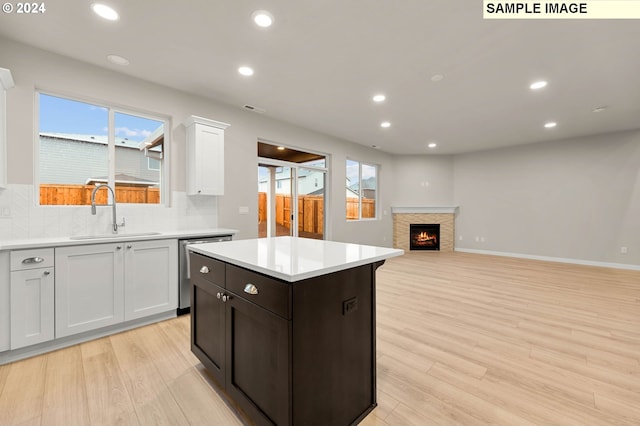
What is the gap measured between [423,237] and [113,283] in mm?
7303

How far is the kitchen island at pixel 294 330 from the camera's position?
1.18 m

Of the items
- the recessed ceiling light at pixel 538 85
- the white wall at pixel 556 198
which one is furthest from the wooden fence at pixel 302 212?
the white wall at pixel 556 198

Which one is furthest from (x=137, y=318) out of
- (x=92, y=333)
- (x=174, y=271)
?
(x=174, y=271)

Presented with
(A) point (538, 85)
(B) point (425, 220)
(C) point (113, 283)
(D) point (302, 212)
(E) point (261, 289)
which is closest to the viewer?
(E) point (261, 289)

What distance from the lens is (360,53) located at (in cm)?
272

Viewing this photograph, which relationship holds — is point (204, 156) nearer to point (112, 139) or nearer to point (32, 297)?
point (112, 139)

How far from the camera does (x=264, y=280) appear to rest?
1271 millimetres

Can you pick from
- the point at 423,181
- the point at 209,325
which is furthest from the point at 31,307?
the point at 423,181

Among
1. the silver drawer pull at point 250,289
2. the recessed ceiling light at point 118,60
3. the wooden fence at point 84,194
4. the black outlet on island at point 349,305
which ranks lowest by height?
the black outlet on island at point 349,305

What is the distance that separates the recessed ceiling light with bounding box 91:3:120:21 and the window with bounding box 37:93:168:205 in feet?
3.97

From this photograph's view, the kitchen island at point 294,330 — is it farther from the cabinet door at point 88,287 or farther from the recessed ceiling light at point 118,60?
the recessed ceiling light at point 118,60

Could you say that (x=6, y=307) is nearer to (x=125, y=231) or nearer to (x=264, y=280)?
(x=125, y=231)

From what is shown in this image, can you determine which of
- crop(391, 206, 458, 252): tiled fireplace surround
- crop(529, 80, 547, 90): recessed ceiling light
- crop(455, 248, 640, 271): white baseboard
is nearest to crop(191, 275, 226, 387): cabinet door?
crop(529, 80, 547, 90): recessed ceiling light

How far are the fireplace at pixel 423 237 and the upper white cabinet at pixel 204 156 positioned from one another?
19.3 feet
